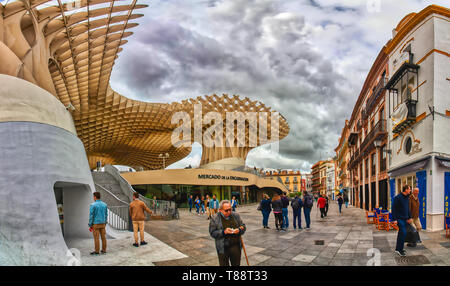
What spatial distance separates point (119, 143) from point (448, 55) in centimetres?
4595

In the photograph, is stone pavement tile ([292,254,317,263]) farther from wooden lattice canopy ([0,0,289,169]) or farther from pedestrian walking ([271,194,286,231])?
wooden lattice canopy ([0,0,289,169])

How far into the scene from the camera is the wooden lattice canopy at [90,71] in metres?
9.56

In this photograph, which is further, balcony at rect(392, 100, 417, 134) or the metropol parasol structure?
balcony at rect(392, 100, 417, 134)

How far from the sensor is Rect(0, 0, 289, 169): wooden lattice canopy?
31.4 feet

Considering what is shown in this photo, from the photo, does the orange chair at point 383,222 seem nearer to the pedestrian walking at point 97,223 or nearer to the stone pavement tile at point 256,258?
the stone pavement tile at point 256,258

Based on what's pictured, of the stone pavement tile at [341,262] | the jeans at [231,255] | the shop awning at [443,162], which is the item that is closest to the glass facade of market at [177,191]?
the shop awning at [443,162]

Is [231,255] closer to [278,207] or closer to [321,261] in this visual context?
[321,261]

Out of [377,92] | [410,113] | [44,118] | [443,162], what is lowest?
[443,162]

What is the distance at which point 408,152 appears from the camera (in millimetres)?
12188

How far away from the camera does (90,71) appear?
20.3 meters

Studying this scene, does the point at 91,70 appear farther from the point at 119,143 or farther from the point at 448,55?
the point at 119,143

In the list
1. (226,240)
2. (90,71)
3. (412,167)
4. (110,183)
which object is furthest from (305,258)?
(90,71)

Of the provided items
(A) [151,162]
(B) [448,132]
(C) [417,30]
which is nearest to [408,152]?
(B) [448,132]

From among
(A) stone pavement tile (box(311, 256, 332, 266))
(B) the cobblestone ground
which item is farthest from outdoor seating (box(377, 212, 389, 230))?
(A) stone pavement tile (box(311, 256, 332, 266))
